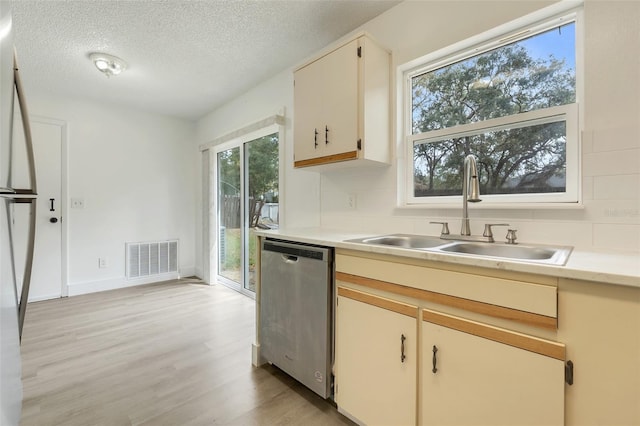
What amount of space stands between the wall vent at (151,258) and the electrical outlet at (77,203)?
715 millimetres

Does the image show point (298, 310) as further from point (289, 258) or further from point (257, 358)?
point (257, 358)

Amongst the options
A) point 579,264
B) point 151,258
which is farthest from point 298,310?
point 151,258

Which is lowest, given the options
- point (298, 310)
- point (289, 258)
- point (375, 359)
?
point (375, 359)

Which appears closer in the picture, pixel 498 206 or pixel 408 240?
pixel 498 206

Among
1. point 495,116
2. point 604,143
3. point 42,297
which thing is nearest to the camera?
point 604,143

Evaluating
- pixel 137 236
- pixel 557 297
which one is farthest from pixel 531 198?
pixel 137 236

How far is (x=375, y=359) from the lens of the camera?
4.27ft

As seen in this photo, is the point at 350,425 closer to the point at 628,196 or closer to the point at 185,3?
the point at 628,196

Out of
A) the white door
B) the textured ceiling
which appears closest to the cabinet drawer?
the textured ceiling

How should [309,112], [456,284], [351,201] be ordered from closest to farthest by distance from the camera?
1. [456,284]
2. [309,112]
3. [351,201]

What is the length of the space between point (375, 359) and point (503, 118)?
4.64ft

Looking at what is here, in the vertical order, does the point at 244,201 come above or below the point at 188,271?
above

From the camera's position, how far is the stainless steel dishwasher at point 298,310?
1517 millimetres

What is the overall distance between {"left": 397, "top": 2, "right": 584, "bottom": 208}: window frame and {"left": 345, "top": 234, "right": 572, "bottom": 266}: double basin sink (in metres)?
0.22
